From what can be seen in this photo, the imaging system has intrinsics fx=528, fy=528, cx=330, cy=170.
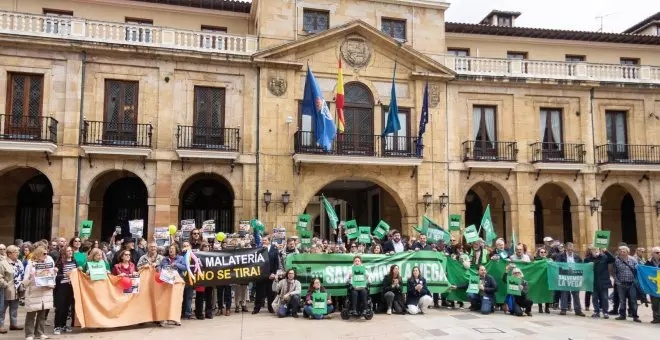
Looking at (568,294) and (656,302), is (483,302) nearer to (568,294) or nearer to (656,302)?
(568,294)

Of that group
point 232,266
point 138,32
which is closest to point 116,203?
point 138,32

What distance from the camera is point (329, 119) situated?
18.9 meters

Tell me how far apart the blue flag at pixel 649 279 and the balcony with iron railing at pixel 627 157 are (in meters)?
12.0

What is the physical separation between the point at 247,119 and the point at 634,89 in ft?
57.7

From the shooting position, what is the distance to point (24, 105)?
62.5 feet

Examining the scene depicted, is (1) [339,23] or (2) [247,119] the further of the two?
(1) [339,23]

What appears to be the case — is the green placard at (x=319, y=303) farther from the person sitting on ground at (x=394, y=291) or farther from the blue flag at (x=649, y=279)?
the blue flag at (x=649, y=279)

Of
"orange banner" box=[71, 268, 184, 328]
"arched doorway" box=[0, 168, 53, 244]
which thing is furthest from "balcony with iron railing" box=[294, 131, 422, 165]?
"arched doorway" box=[0, 168, 53, 244]

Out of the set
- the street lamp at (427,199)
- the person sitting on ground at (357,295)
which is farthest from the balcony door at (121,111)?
the street lamp at (427,199)

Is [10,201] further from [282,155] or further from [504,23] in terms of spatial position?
[504,23]

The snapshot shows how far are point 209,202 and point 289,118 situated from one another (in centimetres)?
575

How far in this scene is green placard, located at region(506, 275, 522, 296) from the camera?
12586mm

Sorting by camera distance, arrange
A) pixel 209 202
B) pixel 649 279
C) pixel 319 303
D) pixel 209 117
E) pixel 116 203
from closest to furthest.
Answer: pixel 319 303 → pixel 649 279 → pixel 209 117 → pixel 116 203 → pixel 209 202

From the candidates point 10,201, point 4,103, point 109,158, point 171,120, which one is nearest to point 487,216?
point 171,120
